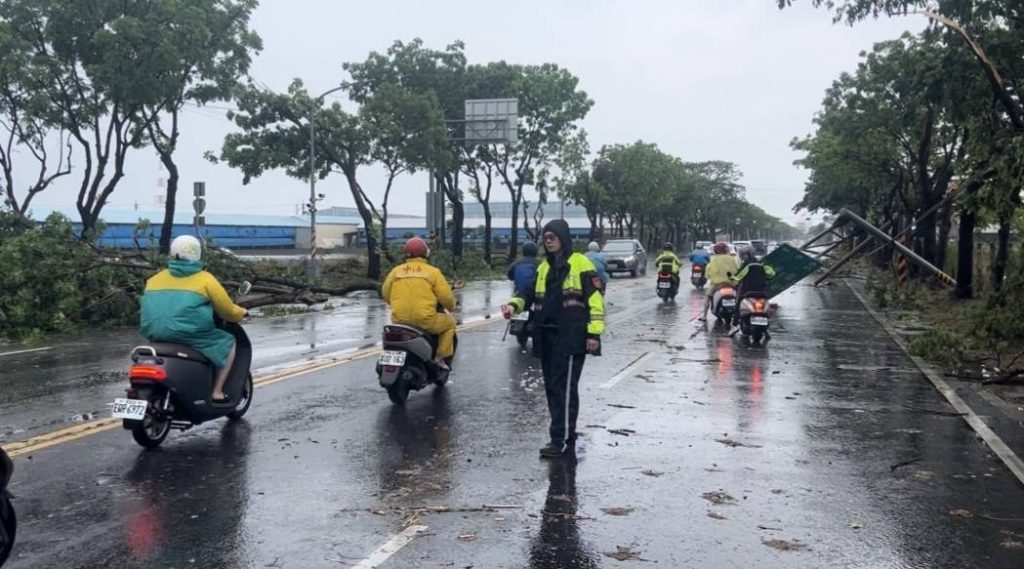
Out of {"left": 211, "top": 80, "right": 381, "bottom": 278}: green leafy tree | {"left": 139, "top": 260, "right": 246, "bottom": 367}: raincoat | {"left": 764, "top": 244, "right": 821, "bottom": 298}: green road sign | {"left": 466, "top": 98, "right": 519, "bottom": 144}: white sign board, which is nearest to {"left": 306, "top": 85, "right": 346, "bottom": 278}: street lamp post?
{"left": 211, "top": 80, "right": 381, "bottom": 278}: green leafy tree

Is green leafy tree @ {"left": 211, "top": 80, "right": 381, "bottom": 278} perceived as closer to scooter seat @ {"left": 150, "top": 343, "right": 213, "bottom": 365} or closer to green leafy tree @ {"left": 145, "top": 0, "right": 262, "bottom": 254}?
green leafy tree @ {"left": 145, "top": 0, "right": 262, "bottom": 254}

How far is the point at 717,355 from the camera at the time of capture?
533 inches

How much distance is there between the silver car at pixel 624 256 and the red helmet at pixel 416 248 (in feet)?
95.2

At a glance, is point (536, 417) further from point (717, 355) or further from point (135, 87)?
point (135, 87)

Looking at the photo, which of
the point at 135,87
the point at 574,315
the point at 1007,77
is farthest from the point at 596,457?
the point at 135,87

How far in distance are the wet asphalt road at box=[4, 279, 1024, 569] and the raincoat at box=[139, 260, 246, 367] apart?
2.91 feet

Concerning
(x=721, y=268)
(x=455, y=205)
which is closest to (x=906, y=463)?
(x=721, y=268)

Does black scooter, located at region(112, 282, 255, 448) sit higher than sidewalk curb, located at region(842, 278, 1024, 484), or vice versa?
black scooter, located at region(112, 282, 255, 448)

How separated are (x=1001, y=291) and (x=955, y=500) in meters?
9.21

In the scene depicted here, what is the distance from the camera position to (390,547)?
5051mm

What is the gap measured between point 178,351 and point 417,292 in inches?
105

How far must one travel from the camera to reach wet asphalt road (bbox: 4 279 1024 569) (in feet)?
16.6

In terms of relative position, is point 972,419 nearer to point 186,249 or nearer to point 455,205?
point 186,249

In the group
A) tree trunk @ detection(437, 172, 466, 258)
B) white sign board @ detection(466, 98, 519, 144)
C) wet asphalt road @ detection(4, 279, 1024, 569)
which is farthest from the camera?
tree trunk @ detection(437, 172, 466, 258)
